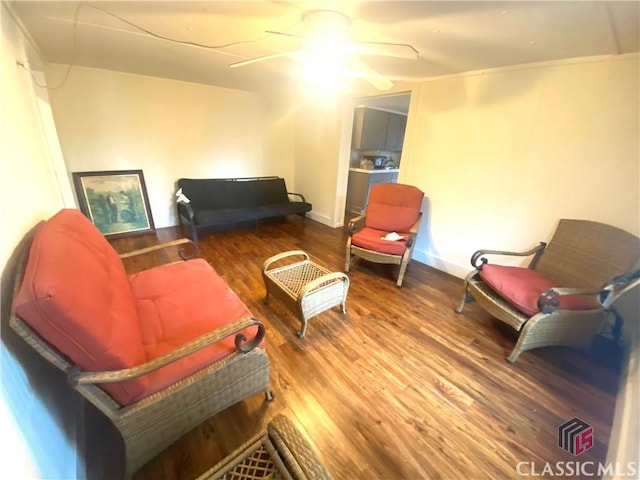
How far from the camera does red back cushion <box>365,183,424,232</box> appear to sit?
113 inches

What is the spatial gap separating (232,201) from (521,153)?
3.63 m

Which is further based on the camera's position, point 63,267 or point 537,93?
point 537,93

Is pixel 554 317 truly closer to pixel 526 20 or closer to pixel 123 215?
pixel 526 20

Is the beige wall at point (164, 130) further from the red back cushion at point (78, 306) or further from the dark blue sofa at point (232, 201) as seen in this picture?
the red back cushion at point (78, 306)

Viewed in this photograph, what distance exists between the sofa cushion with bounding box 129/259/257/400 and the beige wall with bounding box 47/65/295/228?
2.57 metres

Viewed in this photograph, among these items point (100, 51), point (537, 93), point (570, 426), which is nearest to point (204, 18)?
point (100, 51)

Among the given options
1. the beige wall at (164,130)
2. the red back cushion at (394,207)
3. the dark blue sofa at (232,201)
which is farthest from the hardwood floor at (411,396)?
the beige wall at (164,130)

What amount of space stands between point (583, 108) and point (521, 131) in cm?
38

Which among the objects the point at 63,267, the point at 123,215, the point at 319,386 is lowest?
the point at 319,386

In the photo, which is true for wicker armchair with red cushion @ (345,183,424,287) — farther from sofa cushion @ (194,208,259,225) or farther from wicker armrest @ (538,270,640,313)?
sofa cushion @ (194,208,259,225)

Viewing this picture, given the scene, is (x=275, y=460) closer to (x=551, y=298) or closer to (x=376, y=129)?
(x=551, y=298)

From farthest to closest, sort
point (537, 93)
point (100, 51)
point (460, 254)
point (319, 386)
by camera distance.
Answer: point (460, 254), point (100, 51), point (537, 93), point (319, 386)

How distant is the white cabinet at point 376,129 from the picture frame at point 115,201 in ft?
12.1

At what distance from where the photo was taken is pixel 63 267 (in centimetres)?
89
